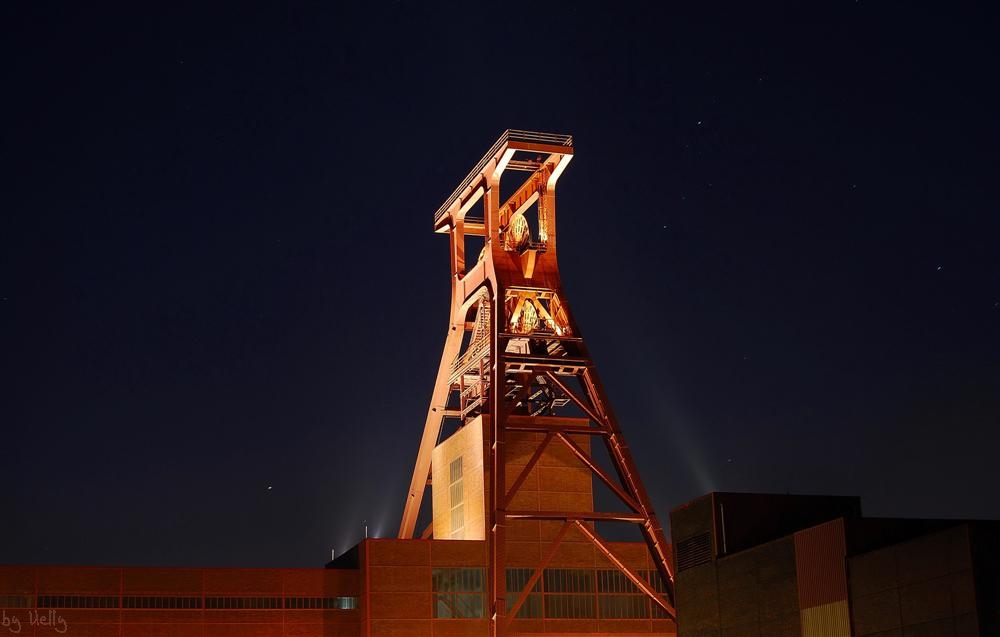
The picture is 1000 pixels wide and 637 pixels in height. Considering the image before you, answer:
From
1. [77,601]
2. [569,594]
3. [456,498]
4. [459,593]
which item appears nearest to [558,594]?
[569,594]

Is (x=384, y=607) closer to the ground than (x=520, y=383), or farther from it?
closer to the ground

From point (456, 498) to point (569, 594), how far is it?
583 centimetres

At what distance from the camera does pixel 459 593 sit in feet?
184

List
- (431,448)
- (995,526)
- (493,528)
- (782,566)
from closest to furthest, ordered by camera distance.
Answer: (995,526), (782,566), (493,528), (431,448)

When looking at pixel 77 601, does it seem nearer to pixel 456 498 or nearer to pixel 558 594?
pixel 456 498

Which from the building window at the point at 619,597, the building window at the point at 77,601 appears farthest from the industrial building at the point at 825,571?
the building window at the point at 77,601

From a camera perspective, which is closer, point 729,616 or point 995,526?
point 995,526

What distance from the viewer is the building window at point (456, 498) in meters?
59.8

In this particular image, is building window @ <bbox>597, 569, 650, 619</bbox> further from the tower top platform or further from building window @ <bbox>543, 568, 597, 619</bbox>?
the tower top platform

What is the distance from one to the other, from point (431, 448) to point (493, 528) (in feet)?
31.4

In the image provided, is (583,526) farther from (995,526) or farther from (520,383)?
(995,526)

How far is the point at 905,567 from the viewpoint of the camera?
115 feet

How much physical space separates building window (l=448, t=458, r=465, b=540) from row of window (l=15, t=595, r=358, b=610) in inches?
224

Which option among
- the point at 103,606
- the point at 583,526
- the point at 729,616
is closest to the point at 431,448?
the point at 583,526
